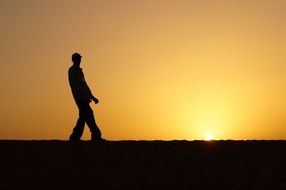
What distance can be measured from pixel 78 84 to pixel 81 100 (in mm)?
414

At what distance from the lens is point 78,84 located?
1525 centimetres

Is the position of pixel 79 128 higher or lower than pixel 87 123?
lower
